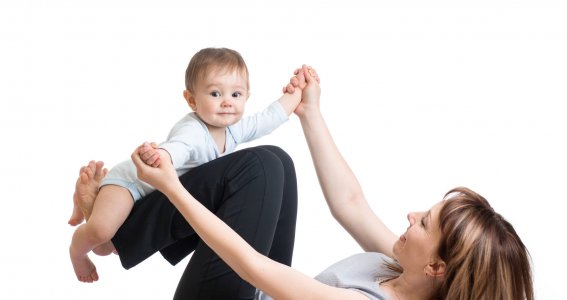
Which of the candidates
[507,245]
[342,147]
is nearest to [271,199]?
[507,245]

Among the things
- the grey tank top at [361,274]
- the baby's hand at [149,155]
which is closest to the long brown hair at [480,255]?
the grey tank top at [361,274]

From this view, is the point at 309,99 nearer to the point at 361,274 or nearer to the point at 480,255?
the point at 361,274

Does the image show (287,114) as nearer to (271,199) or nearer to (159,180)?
(271,199)

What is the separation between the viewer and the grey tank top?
202 centimetres

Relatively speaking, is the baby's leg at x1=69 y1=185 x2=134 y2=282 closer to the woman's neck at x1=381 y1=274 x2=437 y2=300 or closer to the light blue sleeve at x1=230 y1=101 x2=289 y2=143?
the light blue sleeve at x1=230 y1=101 x2=289 y2=143

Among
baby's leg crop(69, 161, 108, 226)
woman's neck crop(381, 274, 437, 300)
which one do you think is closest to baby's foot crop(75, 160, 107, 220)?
baby's leg crop(69, 161, 108, 226)

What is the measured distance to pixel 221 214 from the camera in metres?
2.10

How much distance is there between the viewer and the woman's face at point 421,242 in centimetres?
201

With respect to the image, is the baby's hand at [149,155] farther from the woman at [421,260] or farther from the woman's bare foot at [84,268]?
the woman's bare foot at [84,268]

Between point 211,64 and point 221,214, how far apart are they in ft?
1.45

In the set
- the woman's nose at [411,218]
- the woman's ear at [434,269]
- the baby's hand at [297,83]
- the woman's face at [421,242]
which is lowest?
the woman's ear at [434,269]

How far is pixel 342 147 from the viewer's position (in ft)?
12.8

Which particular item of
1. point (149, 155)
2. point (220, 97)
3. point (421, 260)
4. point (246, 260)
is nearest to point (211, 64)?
point (220, 97)

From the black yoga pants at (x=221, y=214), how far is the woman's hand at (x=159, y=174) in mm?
193
